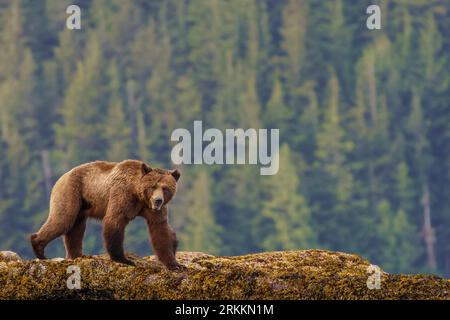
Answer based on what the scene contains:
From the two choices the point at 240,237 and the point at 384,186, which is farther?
the point at 384,186

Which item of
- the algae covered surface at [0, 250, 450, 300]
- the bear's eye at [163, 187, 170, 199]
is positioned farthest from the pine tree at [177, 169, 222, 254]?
the algae covered surface at [0, 250, 450, 300]

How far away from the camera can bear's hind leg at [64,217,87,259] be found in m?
16.3

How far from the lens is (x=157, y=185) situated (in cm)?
1556

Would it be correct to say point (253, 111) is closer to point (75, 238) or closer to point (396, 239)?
point (396, 239)

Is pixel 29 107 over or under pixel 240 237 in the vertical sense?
over

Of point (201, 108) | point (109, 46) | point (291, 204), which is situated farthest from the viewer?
point (109, 46)

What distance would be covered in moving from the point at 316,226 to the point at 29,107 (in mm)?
27373

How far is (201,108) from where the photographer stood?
158375mm

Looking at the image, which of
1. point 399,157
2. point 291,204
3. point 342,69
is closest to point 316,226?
point 291,204

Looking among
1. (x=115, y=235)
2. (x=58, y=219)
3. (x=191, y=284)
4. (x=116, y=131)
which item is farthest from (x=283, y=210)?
(x=191, y=284)

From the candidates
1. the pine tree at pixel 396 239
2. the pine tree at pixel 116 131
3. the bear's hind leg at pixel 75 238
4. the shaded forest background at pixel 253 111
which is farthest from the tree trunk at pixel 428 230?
the bear's hind leg at pixel 75 238

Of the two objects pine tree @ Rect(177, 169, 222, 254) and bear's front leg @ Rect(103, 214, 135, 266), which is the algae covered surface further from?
pine tree @ Rect(177, 169, 222, 254)
